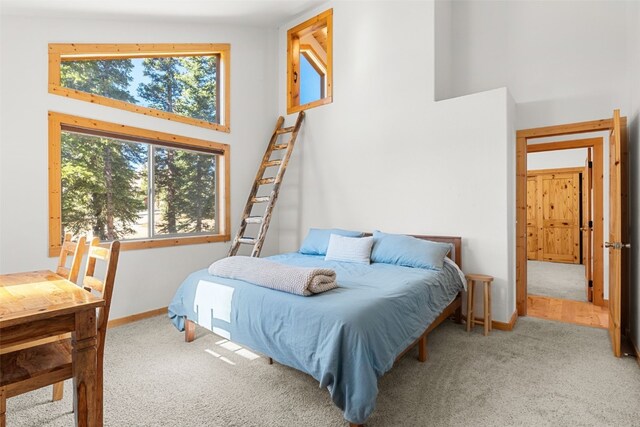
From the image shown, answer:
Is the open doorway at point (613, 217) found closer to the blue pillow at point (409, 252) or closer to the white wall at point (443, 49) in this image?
the white wall at point (443, 49)

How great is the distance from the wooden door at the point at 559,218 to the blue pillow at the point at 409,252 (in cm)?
521

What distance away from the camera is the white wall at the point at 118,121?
2.60m

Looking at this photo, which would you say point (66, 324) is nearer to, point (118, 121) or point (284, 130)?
point (118, 121)

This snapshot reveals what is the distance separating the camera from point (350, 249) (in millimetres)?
3293

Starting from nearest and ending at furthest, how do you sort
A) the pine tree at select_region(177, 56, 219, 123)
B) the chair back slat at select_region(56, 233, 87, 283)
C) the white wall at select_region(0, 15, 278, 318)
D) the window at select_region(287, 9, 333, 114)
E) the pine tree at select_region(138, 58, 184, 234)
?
the chair back slat at select_region(56, 233, 87, 283), the white wall at select_region(0, 15, 278, 318), the pine tree at select_region(138, 58, 184, 234), the pine tree at select_region(177, 56, 219, 123), the window at select_region(287, 9, 333, 114)

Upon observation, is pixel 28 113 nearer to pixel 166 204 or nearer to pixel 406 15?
pixel 166 204

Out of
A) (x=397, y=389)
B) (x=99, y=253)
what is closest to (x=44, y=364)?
(x=99, y=253)

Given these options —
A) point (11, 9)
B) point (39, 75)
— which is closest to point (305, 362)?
point (39, 75)

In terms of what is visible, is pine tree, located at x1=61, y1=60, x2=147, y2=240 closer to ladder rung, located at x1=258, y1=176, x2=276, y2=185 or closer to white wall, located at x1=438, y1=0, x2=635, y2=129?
ladder rung, located at x1=258, y1=176, x2=276, y2=185

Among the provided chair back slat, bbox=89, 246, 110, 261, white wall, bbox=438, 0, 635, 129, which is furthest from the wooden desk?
white wall, bbox=438, 0, 635, 129

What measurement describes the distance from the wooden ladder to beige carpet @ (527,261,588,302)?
3649mm

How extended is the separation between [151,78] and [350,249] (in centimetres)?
277

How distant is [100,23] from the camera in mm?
3107

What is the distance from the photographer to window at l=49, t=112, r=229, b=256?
116 inches
